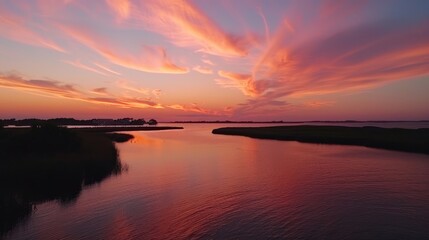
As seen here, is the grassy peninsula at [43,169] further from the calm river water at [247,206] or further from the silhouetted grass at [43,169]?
the calm river water at [247,206]

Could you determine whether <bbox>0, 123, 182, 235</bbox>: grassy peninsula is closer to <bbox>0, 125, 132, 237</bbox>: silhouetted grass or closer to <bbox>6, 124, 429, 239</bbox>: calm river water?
<bbox>0, 125, 132, 237</bbox>: silhouetted grass

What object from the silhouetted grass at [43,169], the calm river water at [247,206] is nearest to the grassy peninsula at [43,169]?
the silhouetted grass at [43,169]

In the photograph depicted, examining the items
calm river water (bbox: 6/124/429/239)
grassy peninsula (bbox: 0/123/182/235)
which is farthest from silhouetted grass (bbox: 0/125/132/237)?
calm river water (bbox: 6/124/429/239)

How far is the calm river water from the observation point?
15.9 metres

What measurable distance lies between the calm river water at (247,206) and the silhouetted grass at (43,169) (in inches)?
43.4

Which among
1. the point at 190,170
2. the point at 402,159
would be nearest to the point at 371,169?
the point at 402,159

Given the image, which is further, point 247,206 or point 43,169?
point 43,169

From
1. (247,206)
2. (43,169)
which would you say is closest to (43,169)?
(43,169)

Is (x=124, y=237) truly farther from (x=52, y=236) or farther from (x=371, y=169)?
(x=371, y=169)

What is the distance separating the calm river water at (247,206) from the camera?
52.3 feet

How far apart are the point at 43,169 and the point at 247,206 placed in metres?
17.3

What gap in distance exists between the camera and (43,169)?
27.0m

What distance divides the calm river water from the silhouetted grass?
3.61 feet

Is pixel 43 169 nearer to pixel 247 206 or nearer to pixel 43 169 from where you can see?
pixel 43 169
